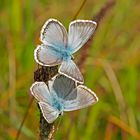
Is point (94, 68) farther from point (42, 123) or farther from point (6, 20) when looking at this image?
point (42, 123)

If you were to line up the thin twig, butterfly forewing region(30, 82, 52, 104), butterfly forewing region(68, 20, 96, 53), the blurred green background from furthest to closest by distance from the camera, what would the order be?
the thin twig, the blurred green background, butterfly forewing region(68, 20, 96, 53), butterfly forewing region(30, 82, 52, 104)

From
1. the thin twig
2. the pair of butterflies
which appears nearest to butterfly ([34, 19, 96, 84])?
the pair of butterflies

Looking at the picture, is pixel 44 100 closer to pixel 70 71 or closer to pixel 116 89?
pixel 70 71

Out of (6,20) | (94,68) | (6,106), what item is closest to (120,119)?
(94,68)

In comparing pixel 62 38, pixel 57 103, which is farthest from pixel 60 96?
pixel 62 38

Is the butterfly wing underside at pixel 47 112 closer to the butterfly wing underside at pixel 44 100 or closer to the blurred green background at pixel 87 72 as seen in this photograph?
the butterfly wing underside at pixel 44 100

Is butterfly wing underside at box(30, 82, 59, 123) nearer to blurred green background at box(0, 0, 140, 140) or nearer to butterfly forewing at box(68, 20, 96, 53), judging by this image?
butterfly forewing at box(68, 20, 96, 53)
